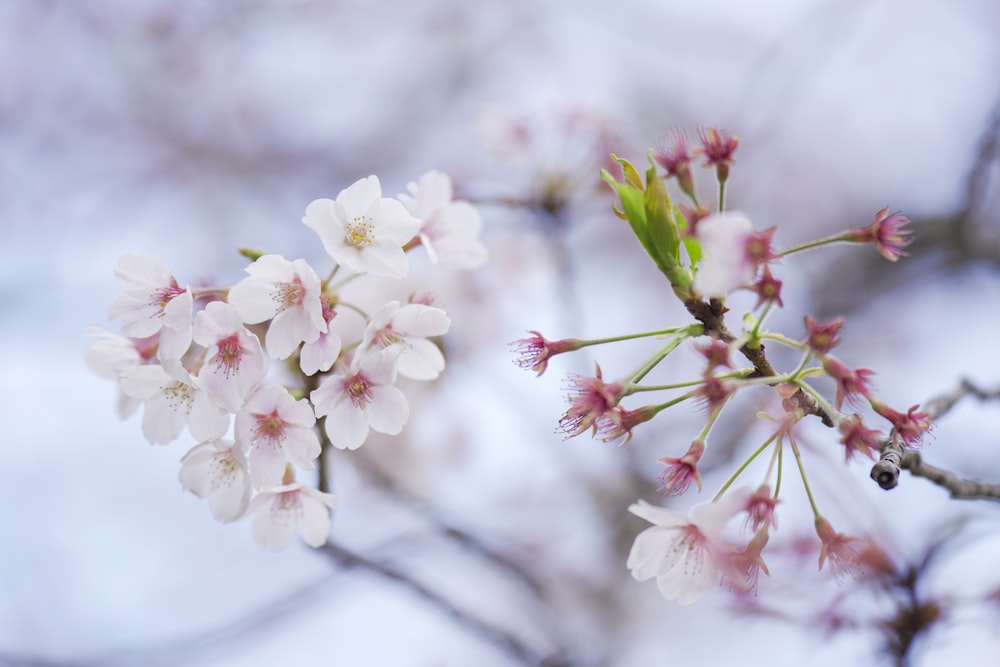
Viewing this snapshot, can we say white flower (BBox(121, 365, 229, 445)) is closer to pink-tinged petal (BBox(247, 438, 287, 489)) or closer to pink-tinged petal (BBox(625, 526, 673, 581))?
pink-tinged petal (BBox(247, 438, 287, 489))

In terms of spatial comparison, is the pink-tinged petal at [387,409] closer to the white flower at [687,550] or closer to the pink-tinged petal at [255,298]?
the pink-tinged petal at [255,298]

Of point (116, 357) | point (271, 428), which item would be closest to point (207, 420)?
point (271, 428)

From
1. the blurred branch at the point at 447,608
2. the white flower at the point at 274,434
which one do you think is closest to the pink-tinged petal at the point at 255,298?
the white flower at the point at 274,434

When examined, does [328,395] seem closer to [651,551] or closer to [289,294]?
[289,294]

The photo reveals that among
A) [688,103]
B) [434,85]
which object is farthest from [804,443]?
[434,85]

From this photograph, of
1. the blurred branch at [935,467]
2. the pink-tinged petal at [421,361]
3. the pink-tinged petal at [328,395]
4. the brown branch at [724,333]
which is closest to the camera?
the blurred branch at [935,467]

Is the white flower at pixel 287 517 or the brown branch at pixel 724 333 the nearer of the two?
the brown branch at pixel 724 333

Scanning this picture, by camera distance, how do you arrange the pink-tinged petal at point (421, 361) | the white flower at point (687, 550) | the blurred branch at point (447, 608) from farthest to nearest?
the blurred branch at point (447, 608) → the pink-tinged petal at point (421, 361) → the white flower at point (687, 550)
